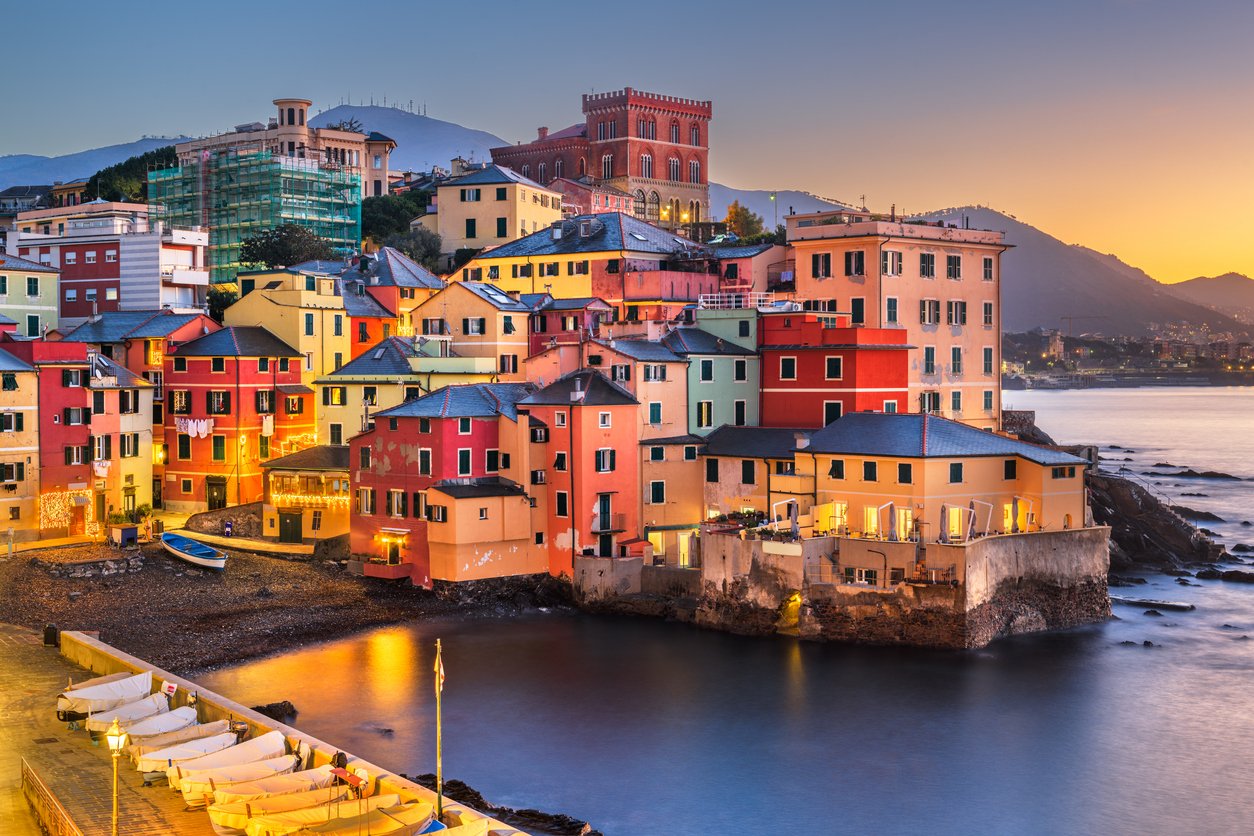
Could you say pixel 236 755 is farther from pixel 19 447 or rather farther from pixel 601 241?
pixel 601 241

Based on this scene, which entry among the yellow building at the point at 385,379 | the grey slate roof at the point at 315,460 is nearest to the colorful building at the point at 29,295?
the yellow building at the point at 385,379

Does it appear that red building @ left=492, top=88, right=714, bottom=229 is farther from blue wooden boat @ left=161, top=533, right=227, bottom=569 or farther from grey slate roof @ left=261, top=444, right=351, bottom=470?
blue wooden boat @ left=161, top=533, right=227, bottom=569

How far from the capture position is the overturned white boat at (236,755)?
27.3 meters

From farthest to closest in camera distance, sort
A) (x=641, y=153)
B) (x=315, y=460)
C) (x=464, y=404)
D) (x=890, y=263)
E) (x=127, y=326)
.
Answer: (x=641, y=153) < (x=127, y=326) < (x=890, y=263) < (x=315, y=460) < (x=464, y=404)

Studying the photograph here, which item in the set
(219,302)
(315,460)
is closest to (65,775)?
(315,460)

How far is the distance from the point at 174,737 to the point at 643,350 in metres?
33.6

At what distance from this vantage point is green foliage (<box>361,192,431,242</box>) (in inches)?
4090

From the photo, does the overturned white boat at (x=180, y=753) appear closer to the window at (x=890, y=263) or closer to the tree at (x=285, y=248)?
the window at (x=890, y=263)

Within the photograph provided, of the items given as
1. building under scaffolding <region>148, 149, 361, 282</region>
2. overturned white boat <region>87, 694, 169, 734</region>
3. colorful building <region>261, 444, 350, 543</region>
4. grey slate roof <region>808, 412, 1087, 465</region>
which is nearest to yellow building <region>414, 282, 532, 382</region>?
colorful building <region>261, 444, 350, 543</region>

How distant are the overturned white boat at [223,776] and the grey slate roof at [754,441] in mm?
31668

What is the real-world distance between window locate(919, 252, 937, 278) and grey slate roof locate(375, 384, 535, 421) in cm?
2150

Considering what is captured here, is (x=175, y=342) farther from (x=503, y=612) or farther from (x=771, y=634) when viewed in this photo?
(x=771, y=634)

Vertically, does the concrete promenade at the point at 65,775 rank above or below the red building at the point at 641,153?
below

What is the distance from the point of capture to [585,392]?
5631 cm
